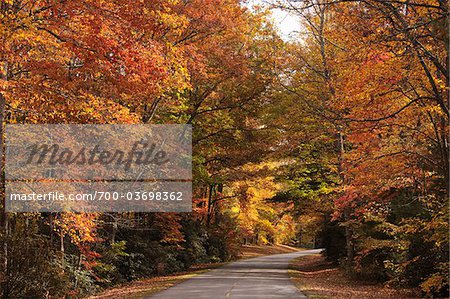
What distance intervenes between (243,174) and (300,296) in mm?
16068

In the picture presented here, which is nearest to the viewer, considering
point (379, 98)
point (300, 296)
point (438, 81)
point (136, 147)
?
point (438, 81)

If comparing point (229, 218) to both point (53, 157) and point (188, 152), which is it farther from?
point (53, 157)

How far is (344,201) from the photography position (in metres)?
19.9

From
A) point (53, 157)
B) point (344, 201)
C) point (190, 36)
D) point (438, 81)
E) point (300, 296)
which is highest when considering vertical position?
point (190, 36)

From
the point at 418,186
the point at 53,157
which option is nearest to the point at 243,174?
the point at 418,186

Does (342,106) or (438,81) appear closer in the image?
(438,81)

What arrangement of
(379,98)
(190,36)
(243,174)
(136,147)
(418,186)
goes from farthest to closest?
(243,174)
(190,36)
(136,147)
(418,186)
(379,98)

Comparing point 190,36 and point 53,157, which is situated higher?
Answer: point 190,36

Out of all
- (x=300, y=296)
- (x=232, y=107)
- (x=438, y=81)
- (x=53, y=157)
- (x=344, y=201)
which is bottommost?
(x=300, y=296)

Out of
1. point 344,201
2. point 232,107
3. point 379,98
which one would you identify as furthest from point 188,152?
point 379,98

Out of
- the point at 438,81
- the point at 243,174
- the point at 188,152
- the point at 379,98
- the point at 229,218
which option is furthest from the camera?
the point at 229,218

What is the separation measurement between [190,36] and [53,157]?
922cm

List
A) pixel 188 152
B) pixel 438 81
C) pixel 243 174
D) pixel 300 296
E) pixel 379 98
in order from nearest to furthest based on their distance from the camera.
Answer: pixel 438 81 < pixel 379 98 < pixel 300 296 < pixel 188 152 < pixel 243 174

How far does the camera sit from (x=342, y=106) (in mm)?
15133
